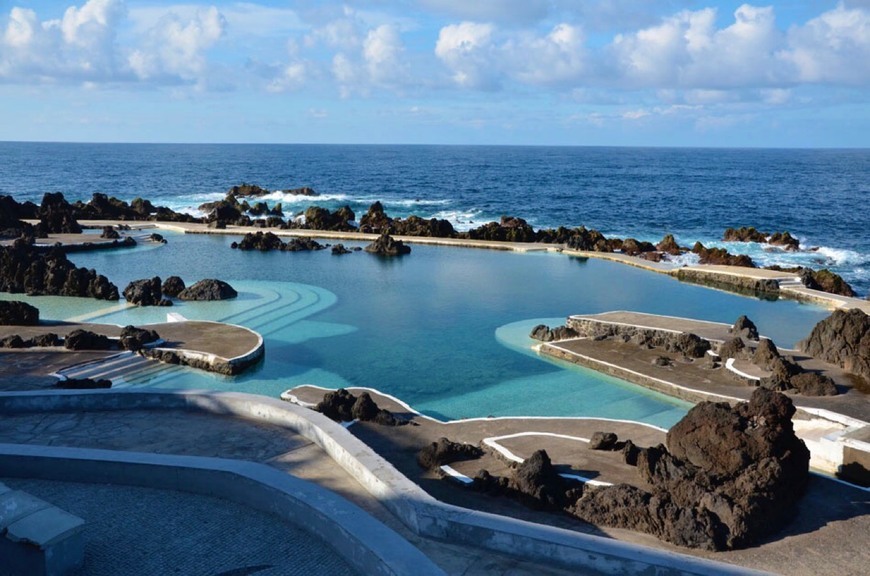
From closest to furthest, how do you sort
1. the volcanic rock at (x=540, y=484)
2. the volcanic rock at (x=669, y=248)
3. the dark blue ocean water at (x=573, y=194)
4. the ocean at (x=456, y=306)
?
the volcanic rock at (x=540, y=484), the ocean at (x=456, y=306), the volcanic rock at (x=669, y=248), the dark blue ocean water at (x=573, y=194)

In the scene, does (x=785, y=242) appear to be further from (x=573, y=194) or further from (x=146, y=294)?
(x=573, y=194)

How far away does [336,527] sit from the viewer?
28.2 feet

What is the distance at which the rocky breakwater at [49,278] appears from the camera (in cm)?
A: 3070

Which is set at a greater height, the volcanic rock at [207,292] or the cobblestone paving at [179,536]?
the cobblestone paving at [179,536]

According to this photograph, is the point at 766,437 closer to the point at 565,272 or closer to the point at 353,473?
the point at 353,473

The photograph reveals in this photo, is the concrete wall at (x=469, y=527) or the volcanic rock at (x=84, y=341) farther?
the volcanic rock at (x=84, y=341)

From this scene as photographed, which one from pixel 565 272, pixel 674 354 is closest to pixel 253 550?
pixel 674 354

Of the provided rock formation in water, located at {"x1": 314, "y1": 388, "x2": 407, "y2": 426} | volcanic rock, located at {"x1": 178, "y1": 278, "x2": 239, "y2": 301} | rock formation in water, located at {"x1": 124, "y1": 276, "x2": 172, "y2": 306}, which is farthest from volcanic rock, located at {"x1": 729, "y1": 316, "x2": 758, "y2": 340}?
rock formation in water, located at {"x1": 124, "y1": 276, "x2": 172, "y2": 306}

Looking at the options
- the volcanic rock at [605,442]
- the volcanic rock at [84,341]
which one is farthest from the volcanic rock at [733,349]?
the volcanic rock at [84,341]

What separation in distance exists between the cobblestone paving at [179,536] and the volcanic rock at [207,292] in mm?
20331

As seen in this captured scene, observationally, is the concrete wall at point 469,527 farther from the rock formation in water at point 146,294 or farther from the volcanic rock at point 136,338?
the rock formation in water at point 146,294

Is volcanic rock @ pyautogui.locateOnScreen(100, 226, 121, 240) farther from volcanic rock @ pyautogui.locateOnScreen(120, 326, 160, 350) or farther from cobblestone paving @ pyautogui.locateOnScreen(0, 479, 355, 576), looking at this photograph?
cobblestone paving @ pyautogui.locateOnScreen(0, 479, 355, 576)

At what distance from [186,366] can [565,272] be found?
20.4 meters

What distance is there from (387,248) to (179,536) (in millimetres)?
34580
